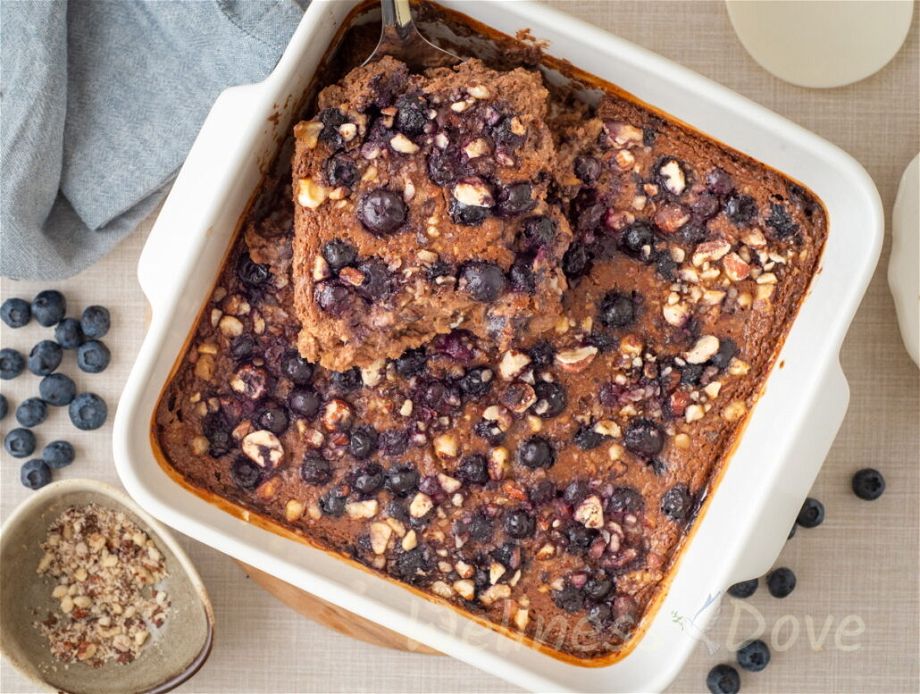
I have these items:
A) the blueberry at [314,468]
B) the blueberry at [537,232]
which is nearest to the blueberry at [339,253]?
the blueberry at [537,232]

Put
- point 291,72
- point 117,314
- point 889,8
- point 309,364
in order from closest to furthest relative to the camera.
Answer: point 291,72 < point 309,364 < point 889,8 < point 117,314

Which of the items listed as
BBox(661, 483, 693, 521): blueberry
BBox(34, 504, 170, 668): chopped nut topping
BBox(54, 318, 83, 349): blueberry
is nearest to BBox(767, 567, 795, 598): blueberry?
BBox(661, 483, 693, 521): blueberry

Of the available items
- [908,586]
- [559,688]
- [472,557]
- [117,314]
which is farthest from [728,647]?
[117,314]

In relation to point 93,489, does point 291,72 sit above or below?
above

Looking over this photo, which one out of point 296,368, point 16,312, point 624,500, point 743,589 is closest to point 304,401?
point 296,368

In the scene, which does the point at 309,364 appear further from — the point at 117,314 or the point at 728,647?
the point at 728,647

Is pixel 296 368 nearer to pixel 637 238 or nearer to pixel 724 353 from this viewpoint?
pixel 637 238
